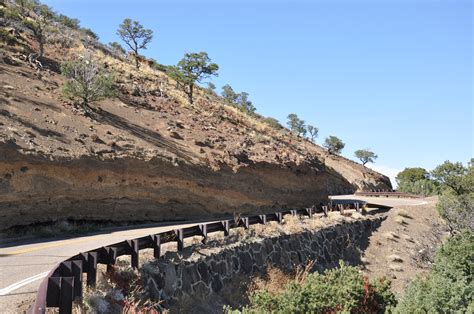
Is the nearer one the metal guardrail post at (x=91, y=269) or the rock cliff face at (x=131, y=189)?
the metal guardrail post at (x=91, y=269)

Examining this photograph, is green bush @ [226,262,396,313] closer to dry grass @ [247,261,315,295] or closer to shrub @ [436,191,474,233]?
dry grass @ [247,261,315,295]

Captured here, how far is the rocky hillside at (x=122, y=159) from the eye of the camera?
17.7 m

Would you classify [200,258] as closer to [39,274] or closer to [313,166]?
[39,274]

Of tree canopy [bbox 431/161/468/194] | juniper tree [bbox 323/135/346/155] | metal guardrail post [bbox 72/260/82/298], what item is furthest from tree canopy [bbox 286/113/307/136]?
metal guardrail post [bbox 72/260/82/298]

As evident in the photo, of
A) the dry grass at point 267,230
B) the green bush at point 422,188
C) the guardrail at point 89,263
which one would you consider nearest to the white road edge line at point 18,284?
the guardrail at point 89,263

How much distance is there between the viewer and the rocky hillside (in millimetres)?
17688

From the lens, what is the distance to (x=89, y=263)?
9922mm

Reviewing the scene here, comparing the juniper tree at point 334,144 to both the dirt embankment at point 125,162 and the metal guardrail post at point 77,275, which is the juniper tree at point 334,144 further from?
the metal guardrail post at point 77,275

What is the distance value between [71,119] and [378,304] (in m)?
19.5

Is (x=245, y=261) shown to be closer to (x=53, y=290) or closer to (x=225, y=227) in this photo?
(x=225, y=227)

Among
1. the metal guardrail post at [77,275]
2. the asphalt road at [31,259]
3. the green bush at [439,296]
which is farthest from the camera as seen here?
the green bush at [439,296]

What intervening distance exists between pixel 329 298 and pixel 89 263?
5570 millimetres

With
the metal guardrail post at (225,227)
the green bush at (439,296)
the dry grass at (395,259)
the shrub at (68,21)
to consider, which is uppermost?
the shrub at (68,21)

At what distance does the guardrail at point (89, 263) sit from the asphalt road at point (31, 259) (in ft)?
3.34
